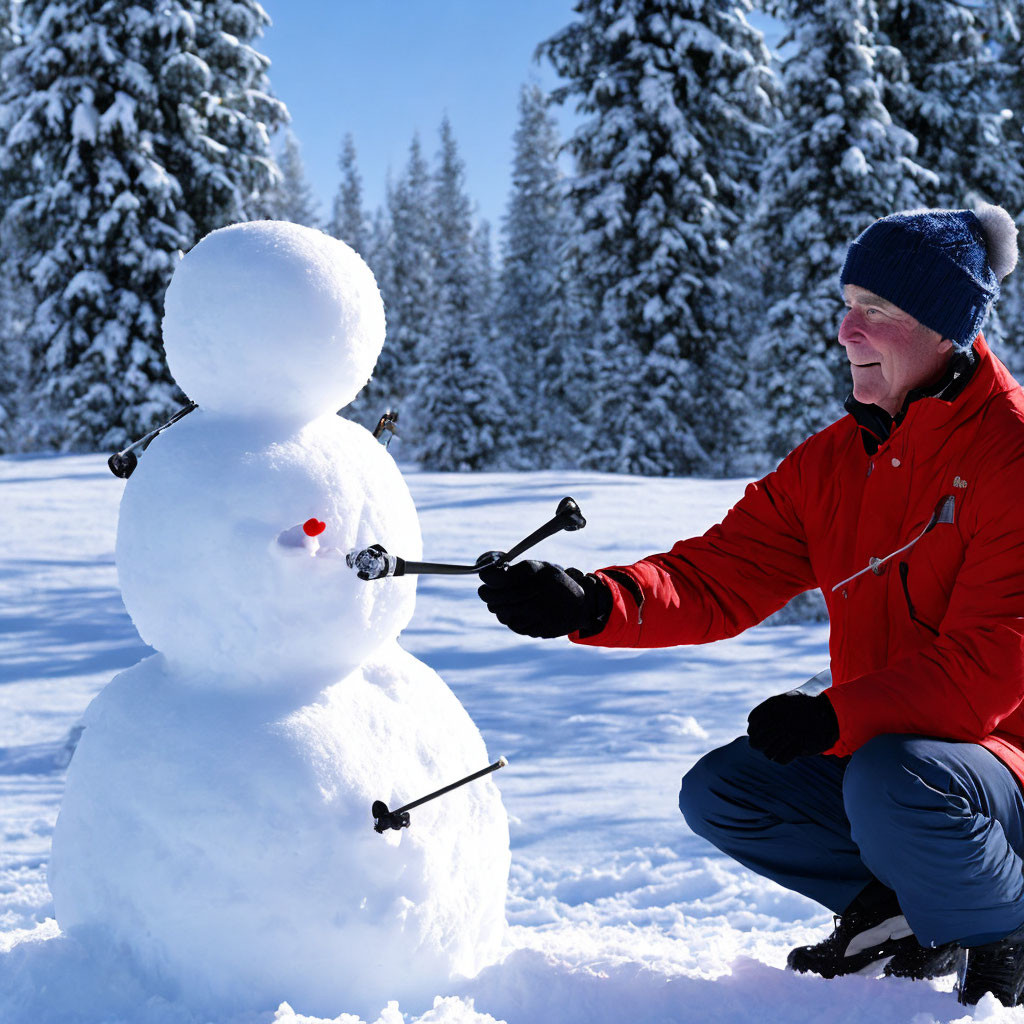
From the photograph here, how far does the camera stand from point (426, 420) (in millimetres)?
21859

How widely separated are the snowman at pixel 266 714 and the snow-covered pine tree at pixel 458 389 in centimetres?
1899

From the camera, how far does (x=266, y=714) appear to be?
1.90 metres

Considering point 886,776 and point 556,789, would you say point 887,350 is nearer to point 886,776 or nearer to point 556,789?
point 886,776

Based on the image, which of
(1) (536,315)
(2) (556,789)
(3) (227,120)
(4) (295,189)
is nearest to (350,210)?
(4) (295,189)

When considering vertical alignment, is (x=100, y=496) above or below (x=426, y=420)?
above

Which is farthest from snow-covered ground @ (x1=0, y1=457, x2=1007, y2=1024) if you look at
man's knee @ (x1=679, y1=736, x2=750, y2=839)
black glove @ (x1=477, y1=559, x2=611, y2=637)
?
black glove @ (x1=477, y1=559, x2=611, y2=637)

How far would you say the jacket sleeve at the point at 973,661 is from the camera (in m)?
1.86

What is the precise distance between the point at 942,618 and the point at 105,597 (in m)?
5.09

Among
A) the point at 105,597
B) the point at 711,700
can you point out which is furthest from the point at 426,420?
the point at 711,700

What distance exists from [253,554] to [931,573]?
1287 millimetres

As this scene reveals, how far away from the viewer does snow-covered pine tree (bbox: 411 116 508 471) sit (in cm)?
2153

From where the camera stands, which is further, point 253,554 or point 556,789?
point 556,789

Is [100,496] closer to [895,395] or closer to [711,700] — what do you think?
[711,700]

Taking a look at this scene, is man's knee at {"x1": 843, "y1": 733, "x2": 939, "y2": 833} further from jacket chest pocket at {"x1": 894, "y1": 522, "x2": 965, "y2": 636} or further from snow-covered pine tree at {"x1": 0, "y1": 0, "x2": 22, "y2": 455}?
snow-covered pine tree at {"x1": 0, "y1": 0, "x2": 22, "y2": 455}
